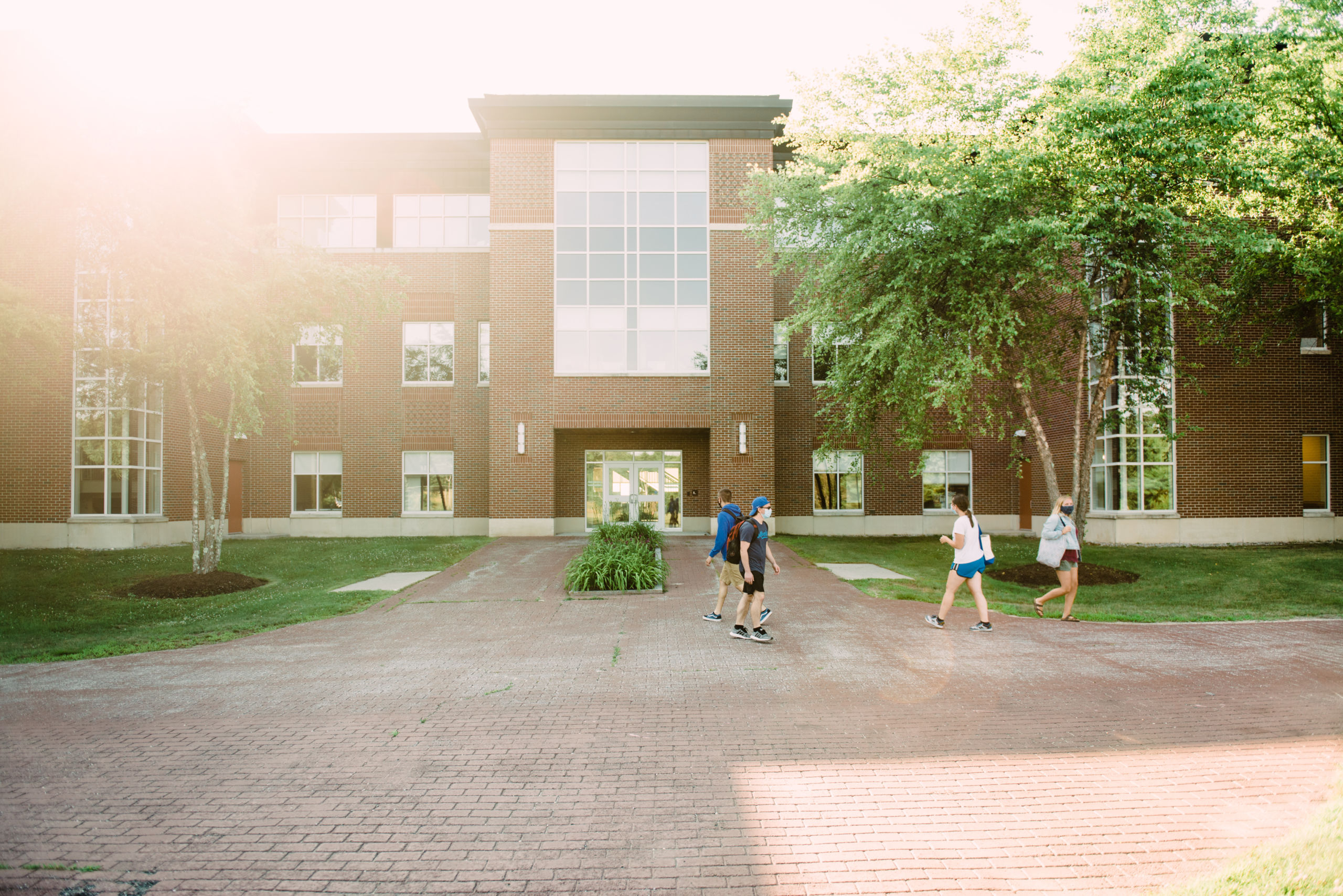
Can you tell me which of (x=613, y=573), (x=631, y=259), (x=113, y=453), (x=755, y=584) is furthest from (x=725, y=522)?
(x=113, y=453)

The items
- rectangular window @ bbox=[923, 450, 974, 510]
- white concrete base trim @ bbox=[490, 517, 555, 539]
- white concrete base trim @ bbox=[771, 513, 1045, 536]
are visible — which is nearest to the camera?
white concrete base trim @ bbox=[490, 517, 555, 539]

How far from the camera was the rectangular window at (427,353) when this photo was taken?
2469 centimetres

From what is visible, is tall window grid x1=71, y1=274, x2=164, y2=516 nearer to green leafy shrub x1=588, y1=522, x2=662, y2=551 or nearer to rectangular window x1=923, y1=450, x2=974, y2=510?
green leafy shrub x1=588, y1=522, x2=662, y2=551

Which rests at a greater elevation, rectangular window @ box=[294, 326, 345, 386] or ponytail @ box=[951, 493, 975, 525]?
rectangular window @ box=[294, 326, 345, 386]

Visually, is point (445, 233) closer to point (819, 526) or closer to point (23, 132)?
point (23, 132)

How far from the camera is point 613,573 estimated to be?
41.9 ft

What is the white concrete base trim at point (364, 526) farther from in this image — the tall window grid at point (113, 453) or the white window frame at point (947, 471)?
the white window frame at point (947, 471)

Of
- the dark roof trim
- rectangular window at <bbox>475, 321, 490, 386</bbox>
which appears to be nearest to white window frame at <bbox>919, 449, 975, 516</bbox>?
the dark roof trim

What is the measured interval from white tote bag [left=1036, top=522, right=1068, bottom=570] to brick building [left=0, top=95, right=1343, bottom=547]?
645 cm

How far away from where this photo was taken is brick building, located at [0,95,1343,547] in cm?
2039

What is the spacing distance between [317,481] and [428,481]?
3.82 m

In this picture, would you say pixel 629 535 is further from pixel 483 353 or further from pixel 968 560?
pixel 483 353

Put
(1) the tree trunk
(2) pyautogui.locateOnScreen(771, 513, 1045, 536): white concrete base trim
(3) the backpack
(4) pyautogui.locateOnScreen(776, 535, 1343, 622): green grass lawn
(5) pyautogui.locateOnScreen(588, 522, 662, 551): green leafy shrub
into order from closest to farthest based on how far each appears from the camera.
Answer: (3) the backpack → (4) pyautogui.locateOnScreen(776, 535, 1343, 622): green grass lawn → (1) the tree trunk → (5) pyautogui.locateOnScreen(588, 522, 662, 551): green leafy shrub → (2) pyautogui.locateOnScreen(771, 513, 1045, 536): white concrete base trim

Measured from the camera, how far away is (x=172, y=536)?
71.6 feet
